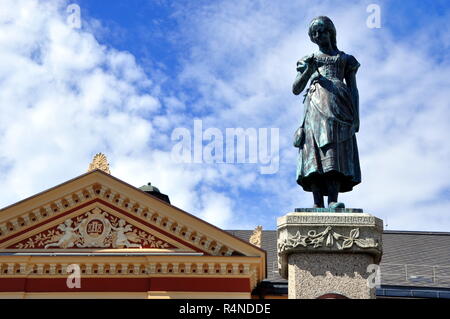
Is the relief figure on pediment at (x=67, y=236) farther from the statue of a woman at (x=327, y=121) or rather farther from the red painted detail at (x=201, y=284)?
the statue of a woman at (x=327, y=121)

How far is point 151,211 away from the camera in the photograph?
25.1 m

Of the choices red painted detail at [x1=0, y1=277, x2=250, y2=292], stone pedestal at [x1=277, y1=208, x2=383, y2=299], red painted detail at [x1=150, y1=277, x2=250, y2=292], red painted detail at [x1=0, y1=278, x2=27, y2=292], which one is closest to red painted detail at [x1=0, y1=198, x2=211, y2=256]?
red painted detail at [x1=150, y1=277, x2=250, y2=292]

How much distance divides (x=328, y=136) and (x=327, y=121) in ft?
0.52

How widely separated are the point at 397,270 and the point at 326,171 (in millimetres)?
21176

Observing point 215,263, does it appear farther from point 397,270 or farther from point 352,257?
point 352,257

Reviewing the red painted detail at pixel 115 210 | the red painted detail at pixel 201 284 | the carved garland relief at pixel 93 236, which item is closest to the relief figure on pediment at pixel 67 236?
the carved garland relief at pixel 93 236

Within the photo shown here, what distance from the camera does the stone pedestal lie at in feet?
23.0

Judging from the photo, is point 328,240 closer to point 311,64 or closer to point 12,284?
point 311,64

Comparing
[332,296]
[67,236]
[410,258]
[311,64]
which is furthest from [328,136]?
[410,258]

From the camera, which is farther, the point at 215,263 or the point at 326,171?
the point at 215,263

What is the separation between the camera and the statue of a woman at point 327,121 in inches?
294

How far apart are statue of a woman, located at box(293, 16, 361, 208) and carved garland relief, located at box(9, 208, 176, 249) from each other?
17512 millimetres

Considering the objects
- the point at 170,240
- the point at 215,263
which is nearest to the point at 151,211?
the point at 170,240
